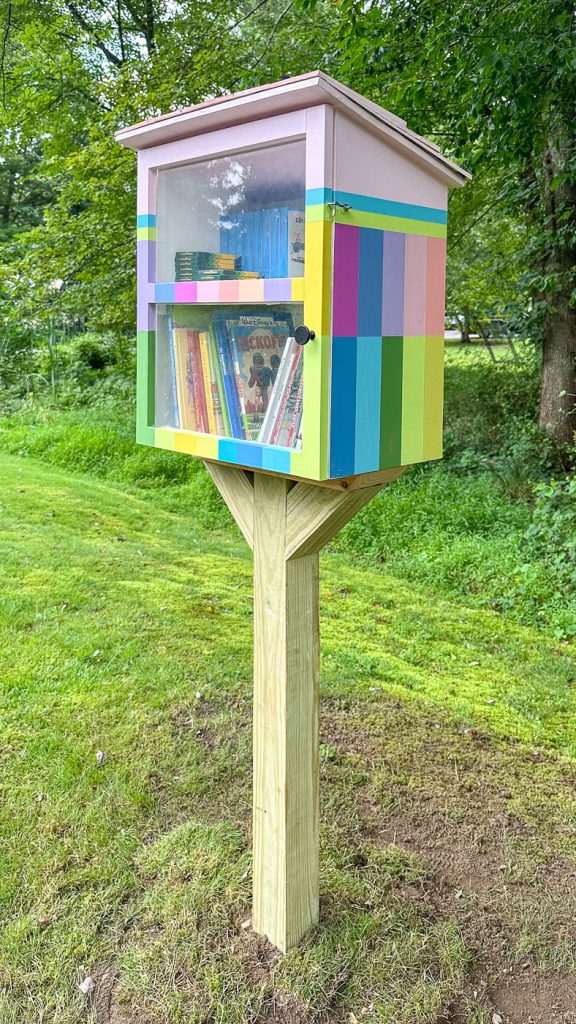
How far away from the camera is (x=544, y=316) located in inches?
281

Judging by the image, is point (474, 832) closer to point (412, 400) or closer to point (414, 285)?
point (412, 400)

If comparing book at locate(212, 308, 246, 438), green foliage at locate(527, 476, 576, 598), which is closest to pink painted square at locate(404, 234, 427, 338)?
book at locate(212, 308, 246, 438)

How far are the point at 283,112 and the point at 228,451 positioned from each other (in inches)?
30.2

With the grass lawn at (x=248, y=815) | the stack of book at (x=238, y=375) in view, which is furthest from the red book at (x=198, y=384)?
the grass lawn at (x=248, y=815)

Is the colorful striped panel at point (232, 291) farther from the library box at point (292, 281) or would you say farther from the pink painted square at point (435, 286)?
the pink painted square at point (435, 286)

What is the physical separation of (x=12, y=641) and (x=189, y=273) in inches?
105

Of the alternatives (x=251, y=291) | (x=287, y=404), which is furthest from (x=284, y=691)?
(x=251, y=291)

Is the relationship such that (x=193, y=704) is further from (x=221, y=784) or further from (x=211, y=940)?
(x=211, y=940)

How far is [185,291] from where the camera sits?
1.99 meters

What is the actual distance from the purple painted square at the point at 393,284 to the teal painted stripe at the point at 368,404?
0.22ft

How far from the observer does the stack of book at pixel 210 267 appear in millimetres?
1969

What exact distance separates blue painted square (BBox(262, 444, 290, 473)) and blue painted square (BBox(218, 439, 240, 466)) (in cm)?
10

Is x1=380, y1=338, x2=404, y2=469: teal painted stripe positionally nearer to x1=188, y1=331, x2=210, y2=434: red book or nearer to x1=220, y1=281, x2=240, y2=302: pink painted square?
x1=220, y1=281, x2=240, y2=302: pink painted square

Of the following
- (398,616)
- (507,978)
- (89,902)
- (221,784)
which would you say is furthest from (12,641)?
(507,978)
